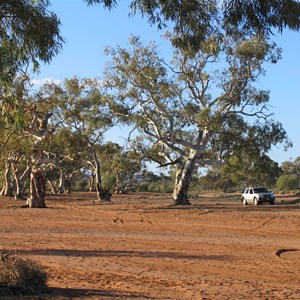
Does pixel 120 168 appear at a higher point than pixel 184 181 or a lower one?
higher

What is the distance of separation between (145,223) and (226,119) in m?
14.4

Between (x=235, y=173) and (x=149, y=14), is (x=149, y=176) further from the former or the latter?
(x=149, y=14)

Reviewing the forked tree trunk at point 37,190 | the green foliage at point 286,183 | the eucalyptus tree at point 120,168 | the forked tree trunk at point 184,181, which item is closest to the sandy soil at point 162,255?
the forked tree trunk at point 37,190

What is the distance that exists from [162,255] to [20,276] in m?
6.08

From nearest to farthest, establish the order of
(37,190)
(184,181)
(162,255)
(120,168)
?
(162,255) < (37,190) < (184,181) < (120,168)

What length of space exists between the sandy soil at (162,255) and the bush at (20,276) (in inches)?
15.7

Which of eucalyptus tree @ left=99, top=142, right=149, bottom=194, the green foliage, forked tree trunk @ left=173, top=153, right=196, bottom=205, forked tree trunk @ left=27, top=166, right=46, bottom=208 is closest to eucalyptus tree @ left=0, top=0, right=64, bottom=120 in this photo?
forked tree trunk @ left=27, top=166, right=46, bottom=208

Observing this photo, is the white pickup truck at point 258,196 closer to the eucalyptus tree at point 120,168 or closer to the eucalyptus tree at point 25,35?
the eucalyptus tree at point 120,168

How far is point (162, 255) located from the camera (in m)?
15.0

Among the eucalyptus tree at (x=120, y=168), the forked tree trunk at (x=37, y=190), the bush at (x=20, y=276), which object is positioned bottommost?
the bush at (x=20, y=276)

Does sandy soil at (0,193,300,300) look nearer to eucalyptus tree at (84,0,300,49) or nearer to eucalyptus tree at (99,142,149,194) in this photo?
eucalyptus tree at (84,0,300,49)

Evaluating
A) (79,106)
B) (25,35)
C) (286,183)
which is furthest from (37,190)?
(286,183)

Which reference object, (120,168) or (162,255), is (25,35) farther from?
(120,168)

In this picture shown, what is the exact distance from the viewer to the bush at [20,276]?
30.9 feet
